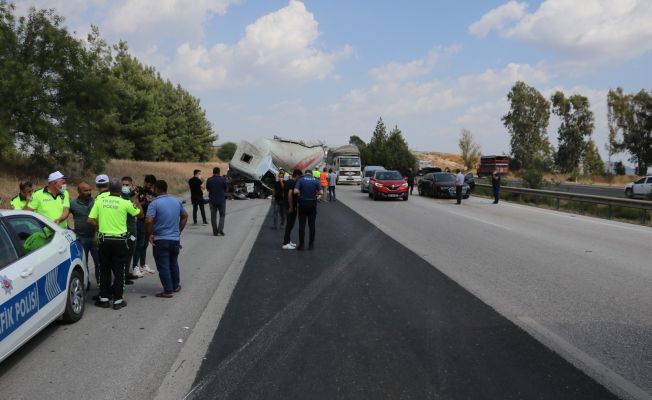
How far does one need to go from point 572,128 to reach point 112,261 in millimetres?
78643

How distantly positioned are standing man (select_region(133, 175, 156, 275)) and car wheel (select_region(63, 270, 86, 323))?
230cm

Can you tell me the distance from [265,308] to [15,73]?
2277 cm

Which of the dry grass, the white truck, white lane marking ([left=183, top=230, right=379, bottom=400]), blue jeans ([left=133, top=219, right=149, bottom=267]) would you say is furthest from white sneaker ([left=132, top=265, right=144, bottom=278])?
the white truck

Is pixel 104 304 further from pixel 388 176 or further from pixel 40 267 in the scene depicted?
pixel 388 176

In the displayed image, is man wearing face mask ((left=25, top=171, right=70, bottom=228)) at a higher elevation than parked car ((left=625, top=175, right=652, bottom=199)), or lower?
higher

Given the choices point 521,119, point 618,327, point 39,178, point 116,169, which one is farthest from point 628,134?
point 618,327

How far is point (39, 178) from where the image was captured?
1053 inches

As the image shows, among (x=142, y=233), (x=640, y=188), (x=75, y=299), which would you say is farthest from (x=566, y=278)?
(x=640, y=188)

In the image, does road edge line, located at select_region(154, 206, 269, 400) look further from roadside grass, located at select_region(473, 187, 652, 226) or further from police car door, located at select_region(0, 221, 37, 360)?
roadside grass, located at select_region(473, 187, 652, 226)

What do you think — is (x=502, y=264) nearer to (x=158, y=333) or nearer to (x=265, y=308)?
(x=265, y=308)

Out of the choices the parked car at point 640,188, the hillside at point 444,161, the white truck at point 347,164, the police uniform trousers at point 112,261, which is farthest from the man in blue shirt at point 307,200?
the hillside at point 444,161

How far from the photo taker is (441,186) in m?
30.3

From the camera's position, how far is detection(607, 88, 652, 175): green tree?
212 feet

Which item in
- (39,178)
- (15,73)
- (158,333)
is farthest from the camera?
(39,178)
